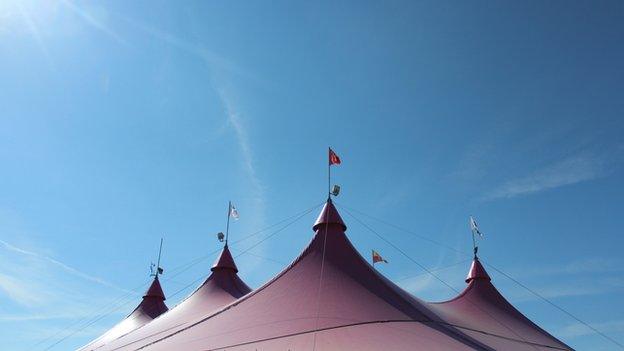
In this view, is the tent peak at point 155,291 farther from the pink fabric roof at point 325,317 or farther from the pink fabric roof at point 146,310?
the pink fabric roof at point 325,317

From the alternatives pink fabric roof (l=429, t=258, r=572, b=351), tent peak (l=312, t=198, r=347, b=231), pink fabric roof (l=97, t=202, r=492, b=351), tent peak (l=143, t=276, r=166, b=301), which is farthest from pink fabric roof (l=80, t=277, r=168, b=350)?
pink fabric roof (l=429, t=258, r=572, b=351)

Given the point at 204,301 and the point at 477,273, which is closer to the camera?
the point at 204,301

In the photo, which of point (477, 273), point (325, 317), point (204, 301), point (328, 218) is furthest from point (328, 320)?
point (477, 273)

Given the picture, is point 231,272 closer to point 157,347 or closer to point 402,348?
point 157,347

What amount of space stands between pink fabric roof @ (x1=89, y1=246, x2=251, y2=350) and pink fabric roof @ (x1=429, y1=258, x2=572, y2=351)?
226 inches

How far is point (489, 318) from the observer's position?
1356cm

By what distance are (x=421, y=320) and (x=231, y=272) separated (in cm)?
804

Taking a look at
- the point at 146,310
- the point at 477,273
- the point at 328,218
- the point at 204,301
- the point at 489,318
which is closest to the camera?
the point at 328,218

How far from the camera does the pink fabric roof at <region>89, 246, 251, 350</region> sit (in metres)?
11.7

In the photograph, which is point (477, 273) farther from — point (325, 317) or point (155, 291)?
point (155, 291)

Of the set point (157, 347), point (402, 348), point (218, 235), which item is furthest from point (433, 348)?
point (218, 235)

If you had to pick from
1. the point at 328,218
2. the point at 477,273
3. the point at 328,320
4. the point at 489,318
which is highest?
the point at 328,218

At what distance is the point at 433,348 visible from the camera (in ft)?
26.9

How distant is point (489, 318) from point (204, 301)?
7.65 metres
